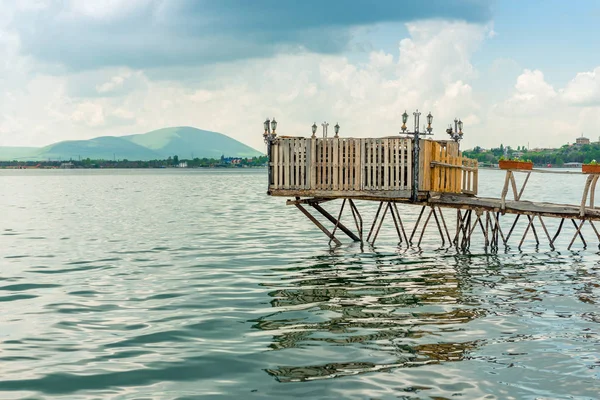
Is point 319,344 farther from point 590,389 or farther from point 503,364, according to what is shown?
point 590,389

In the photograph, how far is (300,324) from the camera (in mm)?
15414

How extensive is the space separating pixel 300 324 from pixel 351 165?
11900 millimetres

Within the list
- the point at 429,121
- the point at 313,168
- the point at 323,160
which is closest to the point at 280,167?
the point at 313,168

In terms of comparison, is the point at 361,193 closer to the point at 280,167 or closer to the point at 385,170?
the point at 385,170

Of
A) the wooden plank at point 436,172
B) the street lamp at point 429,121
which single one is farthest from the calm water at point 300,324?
the street lamp at point 429,121

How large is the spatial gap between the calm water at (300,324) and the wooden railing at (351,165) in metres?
2.82

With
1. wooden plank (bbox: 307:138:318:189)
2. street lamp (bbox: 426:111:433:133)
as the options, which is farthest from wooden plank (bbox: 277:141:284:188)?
street lamp (bbox: 426:111:433:133)

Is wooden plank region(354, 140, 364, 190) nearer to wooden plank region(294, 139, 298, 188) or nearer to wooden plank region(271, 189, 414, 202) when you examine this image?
wooden plank region(271, 189, 414, 202)

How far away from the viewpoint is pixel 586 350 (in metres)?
13.3

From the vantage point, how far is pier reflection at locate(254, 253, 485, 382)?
12.6m

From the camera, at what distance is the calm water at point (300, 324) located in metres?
11.5

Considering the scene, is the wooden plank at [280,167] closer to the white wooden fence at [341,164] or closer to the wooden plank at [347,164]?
the white wooden fence at [341,164]

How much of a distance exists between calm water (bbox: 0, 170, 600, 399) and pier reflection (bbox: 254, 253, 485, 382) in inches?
2.2

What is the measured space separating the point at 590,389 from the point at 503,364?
5.42 feet
